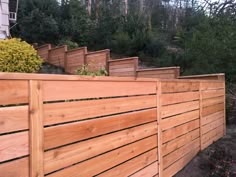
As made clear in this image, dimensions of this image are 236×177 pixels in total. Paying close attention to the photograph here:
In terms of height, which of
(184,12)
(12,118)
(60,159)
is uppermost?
(184,12)

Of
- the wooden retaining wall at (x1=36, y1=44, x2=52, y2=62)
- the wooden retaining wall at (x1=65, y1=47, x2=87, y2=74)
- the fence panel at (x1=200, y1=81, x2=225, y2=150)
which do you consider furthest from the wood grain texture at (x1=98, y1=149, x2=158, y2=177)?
the wooden retaining wall at (x1=36, y1=44, x2=52, y2=62)

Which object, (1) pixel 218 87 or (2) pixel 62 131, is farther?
(1) pixel 218 87

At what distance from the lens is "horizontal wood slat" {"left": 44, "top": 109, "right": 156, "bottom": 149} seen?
70.2 inches

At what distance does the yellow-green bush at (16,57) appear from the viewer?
5.05 meters

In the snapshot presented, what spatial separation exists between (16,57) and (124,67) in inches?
118

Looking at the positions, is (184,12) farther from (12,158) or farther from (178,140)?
(12,158)

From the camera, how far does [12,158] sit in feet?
4.95

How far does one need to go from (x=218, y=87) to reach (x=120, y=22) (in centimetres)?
910

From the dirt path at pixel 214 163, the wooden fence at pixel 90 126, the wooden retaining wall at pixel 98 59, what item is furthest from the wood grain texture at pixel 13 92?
the wooden retaining wall at pixel 98 59

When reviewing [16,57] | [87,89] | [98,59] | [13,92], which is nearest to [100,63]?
[98,59]

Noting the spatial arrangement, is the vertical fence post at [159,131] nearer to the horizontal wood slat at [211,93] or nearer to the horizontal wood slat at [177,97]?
the horizontal wood slat at [177,97]

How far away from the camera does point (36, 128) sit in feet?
5.46

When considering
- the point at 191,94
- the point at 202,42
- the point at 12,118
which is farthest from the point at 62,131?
the point at 202,42

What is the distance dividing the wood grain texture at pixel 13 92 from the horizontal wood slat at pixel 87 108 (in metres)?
0.18
